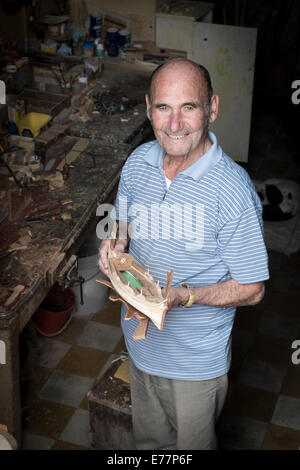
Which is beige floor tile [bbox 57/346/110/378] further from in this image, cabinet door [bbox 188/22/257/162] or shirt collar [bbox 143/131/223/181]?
cabinet door [bbox 188/22/257/162]

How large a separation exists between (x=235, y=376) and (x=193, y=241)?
1.87 metres

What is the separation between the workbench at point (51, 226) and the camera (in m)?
3.11

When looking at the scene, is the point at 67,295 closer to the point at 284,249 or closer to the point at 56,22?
the point at 284,249

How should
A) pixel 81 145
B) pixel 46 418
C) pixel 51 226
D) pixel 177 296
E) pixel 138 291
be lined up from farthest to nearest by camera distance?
pixel 81 145 < pixel 46 418 < pixel 51 226 < pixel 138 291 < pixel 177 296

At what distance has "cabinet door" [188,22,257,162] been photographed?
625 cm

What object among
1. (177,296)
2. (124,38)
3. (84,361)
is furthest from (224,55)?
(177,296)

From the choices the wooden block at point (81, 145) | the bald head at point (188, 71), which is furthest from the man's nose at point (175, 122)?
the wooden block at point (81, 145)

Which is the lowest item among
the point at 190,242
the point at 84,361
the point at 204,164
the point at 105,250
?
the point at 84,361

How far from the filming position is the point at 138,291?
2.46m

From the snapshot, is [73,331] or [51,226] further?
[73,331]

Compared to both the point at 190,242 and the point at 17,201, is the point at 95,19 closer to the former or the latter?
the point at 17,201

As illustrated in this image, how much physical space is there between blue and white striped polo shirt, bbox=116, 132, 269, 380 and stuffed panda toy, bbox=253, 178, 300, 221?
307 cm

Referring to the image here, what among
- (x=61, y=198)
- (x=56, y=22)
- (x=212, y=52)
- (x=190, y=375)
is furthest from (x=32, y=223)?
(x=212, y=52)

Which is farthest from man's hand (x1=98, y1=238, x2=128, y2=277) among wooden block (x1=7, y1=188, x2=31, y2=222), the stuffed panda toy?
the stuffed panda toy
